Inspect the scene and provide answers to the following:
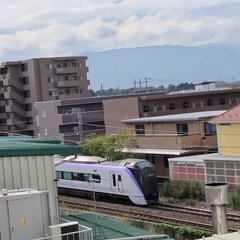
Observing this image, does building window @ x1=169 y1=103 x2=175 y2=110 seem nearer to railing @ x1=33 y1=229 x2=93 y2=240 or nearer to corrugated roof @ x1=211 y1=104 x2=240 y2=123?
corrugated roof @ x1=211 y1=104 x2=240 y2=123

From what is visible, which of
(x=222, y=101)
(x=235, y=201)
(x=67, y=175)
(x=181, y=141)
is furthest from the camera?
(x=222, y=101)

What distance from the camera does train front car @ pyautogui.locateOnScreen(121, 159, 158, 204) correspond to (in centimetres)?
2578

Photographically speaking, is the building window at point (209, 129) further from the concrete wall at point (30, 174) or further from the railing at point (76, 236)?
the railing at point (76, 236)

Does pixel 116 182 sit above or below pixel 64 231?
below

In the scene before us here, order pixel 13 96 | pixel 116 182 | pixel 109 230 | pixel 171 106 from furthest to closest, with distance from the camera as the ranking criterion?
pixel 13 96 < pixel 171 106 < pixel 116 182 < pixel 109 230

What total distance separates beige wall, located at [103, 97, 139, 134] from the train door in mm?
20441

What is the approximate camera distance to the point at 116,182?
26750 millimetres

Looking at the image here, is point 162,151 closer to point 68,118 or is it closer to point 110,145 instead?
point 110,145

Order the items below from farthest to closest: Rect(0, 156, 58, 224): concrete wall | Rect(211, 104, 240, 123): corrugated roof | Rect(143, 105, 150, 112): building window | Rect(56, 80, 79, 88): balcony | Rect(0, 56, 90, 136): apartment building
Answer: Rect(56, 80, 79, 88): balcony
Rect(0, 56, 90, 136): apartment building
Rect(143, 105, 150, 112): building window
Rect(211, 104, 240, 123): corrugated roof
Rect(0, 156, 58, 224): concrete wall

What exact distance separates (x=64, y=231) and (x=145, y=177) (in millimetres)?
17627

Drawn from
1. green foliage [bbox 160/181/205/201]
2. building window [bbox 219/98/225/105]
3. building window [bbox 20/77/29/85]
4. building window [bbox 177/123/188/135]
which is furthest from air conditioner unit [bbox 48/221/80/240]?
building window [bbox 20/77/29/85]

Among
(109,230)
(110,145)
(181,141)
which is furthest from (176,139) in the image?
(109,230)

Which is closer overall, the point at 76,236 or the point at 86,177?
the point at 76,236

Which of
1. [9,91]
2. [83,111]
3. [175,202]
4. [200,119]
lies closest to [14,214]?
[175,202]
